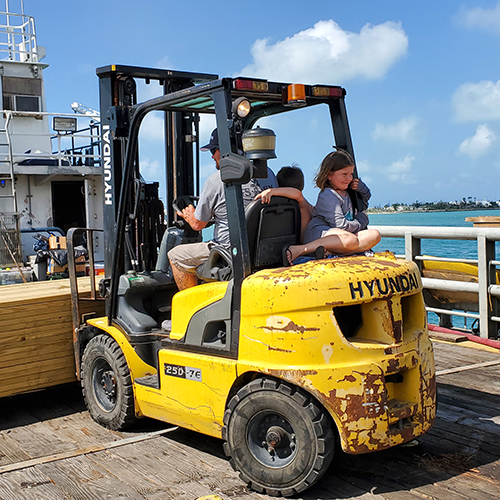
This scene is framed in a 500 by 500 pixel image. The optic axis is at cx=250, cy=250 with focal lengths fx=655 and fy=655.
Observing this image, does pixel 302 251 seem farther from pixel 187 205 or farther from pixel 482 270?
pixel 482 270

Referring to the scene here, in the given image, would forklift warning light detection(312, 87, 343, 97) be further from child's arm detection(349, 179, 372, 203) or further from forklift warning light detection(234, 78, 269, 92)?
child's arm detection(349, 179, 372, 203)

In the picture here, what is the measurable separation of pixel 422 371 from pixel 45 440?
9.60 feet

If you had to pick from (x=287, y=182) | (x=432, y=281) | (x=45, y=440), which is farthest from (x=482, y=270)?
(x=45, y=440)

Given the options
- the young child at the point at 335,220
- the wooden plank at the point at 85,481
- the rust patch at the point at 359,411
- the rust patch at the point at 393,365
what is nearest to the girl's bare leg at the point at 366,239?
the young child at the point at 335,220

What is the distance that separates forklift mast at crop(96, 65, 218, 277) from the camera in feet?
17.2

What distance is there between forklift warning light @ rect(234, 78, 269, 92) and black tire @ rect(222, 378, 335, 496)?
6.11 feet

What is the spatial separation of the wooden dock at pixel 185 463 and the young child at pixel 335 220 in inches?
57.1

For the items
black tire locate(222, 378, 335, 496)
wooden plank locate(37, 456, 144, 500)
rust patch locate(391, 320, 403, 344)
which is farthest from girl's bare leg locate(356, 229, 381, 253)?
wooden plank locate(37, 456, 144, 500)

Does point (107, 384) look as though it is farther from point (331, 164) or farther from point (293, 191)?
point (331, 164)

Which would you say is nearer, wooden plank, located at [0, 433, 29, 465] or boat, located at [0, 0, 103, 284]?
wooden plank, located at [0, 433, 29, 465]

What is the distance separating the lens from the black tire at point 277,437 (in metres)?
3.83

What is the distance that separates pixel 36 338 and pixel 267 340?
8.80 feet

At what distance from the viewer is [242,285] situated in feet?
13.5

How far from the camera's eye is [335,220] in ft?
15.0
